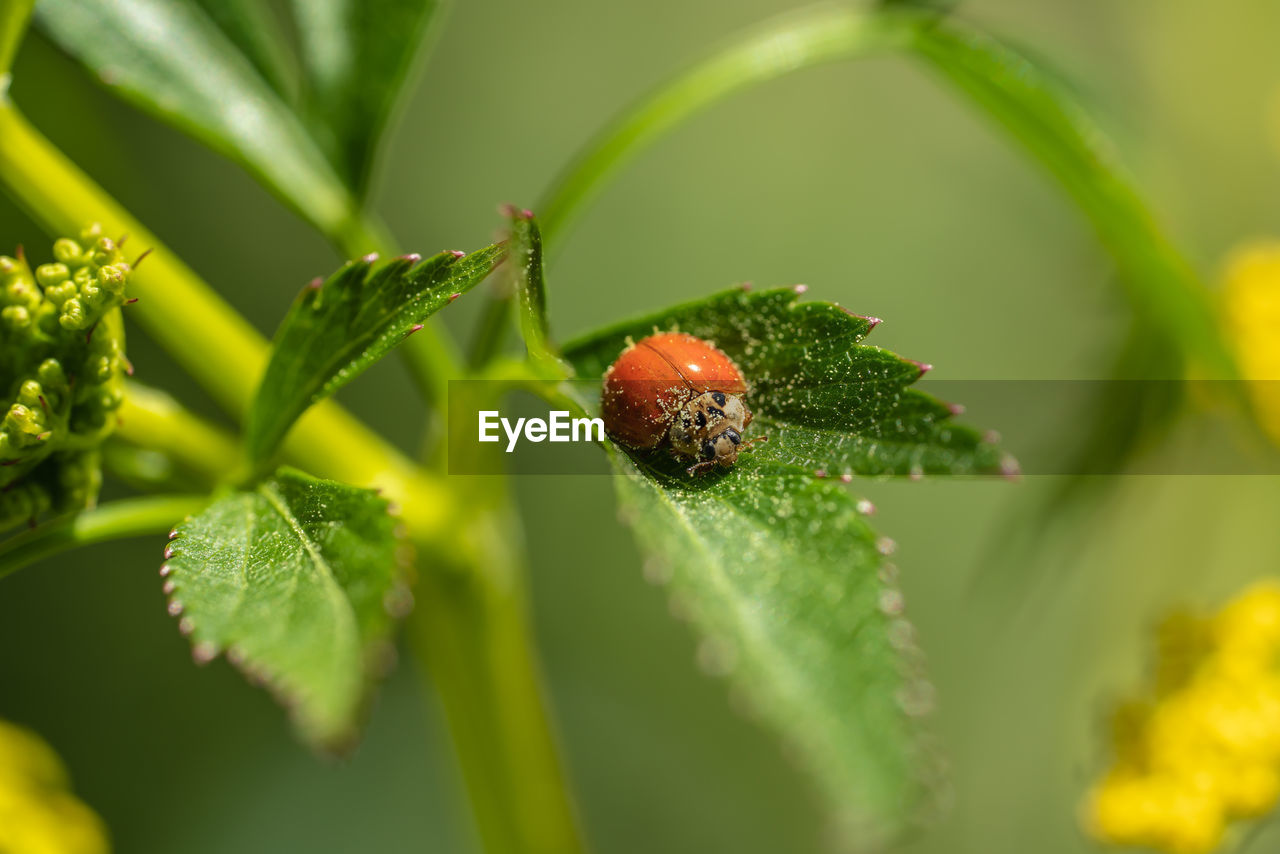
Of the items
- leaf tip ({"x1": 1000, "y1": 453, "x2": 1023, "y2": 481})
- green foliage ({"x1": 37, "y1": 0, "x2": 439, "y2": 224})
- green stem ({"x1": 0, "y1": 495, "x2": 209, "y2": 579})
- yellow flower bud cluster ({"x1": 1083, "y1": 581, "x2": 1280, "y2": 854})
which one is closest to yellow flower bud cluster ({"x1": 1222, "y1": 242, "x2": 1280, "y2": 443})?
yellow flower bud cluster ({"x1": 1083, "y1": 581, "x2": 1280, "y2": 854})

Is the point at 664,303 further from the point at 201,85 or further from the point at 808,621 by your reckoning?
the point at 808,621

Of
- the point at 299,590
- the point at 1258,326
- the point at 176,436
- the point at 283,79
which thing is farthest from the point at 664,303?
the point at 299,590

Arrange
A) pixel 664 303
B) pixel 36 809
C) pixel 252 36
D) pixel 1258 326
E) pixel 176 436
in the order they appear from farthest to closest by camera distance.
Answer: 1. pixel 664 303
2. pixel 1258 326
3. pixel 36 809
4. pixel 252 36
5. pixel 176 436

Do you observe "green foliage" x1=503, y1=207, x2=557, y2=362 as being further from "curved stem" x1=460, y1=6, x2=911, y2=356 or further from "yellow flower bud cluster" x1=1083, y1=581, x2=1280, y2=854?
"yellow flower bud cluster" x1=1083, y1=581, x2=1280, y2=854

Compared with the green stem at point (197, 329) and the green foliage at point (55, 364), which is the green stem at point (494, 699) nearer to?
the green stem at point (197, 329)

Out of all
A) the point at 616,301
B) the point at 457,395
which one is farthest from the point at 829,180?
the point at 457,395
